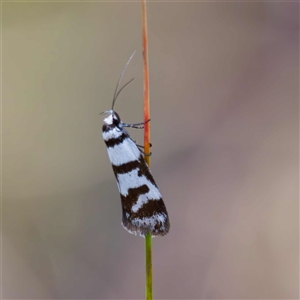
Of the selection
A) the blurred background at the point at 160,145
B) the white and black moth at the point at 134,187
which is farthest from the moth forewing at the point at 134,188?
the blurred background at the point at 160,145

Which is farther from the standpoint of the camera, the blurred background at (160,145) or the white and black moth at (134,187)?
the blurred background at (160,145)

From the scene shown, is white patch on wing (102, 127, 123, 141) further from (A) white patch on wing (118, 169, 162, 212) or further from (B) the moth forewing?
(A) white patch on wing (118, 169, 162, 212)

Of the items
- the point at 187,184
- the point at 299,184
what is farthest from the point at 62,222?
the point at 299,184

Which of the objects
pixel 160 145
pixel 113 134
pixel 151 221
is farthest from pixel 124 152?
pixel 160 145

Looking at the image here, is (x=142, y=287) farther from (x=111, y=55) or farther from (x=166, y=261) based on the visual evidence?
(x=111, y=55)

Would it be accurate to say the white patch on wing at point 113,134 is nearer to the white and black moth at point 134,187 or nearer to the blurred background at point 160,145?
the white and black moth at point 134,187

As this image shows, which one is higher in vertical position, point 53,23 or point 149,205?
point 53,23

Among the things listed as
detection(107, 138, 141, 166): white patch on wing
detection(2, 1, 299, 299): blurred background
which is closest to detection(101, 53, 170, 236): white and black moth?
detection(107, 138, 141, 166): white patch on wing

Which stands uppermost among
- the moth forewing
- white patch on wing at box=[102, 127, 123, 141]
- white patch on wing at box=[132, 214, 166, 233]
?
white patch on wing at box=[102, 127, 123, 141]
